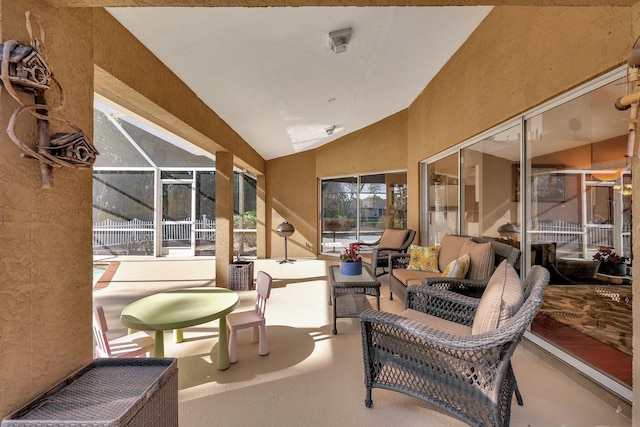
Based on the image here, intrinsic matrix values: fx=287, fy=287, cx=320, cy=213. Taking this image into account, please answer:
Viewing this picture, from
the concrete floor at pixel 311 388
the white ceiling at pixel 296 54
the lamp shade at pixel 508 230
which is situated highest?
the white ceiling at pixel 296 54

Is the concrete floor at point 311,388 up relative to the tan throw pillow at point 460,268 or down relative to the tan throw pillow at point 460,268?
down

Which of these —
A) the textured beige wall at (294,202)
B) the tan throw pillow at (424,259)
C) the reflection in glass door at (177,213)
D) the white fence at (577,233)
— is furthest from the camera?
the reflection in glass door at (177,213)

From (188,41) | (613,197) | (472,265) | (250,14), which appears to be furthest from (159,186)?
(613,197)

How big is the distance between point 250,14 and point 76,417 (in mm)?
2618

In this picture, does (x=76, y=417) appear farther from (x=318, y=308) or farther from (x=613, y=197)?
(x=613, y=197)

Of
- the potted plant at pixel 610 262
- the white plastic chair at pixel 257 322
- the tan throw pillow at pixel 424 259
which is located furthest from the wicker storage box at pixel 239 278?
the potted plant at pixel 610 262

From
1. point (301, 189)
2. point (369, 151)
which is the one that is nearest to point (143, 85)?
point (369, 151)

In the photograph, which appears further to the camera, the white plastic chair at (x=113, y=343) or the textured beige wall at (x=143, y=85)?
the textured beige wall at (x=143, y=85)

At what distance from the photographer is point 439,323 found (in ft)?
6.62

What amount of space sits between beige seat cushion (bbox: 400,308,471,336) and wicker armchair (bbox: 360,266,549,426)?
0.37 m

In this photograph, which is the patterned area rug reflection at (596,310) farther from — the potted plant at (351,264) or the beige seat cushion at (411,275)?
the potted plant at (351,264)

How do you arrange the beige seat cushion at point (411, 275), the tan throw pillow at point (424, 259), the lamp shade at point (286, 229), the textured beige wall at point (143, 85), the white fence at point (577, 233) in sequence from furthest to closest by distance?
the lamp shade at point (286, 229) → the tan throw pillow at point (424, 259) → the beige seat cushion at point (411, 275) → the white fence at point (577, 233) → the textured beige wall at point (143, 85)

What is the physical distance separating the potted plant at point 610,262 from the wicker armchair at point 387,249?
2.39 meters

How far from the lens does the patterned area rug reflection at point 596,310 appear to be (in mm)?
2102
